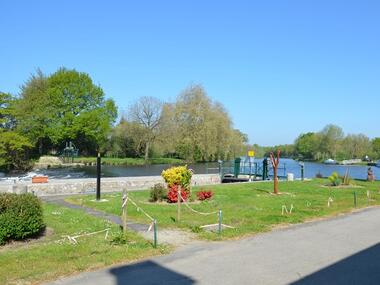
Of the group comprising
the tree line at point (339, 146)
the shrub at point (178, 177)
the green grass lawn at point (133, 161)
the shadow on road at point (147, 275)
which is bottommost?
the shadow on road at point (147, 275)

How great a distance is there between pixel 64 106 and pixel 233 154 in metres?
26.4

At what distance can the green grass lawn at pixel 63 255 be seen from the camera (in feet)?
24.3

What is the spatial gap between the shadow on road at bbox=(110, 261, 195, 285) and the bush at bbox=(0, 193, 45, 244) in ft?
11.1

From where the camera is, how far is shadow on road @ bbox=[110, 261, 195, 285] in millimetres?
6984

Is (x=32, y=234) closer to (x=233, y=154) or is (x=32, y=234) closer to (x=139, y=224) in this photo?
(x=139, y=224)

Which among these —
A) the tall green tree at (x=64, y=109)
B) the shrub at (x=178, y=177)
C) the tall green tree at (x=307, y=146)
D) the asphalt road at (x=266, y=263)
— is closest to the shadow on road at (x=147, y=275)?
the asphalt road at (x=266, y=263)

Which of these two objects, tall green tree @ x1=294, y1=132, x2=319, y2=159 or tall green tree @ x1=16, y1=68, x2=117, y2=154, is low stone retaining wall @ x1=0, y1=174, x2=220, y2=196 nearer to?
tall green tree @ x1=16, y1=68, x2=117, y2=154

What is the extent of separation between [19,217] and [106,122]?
53148mm

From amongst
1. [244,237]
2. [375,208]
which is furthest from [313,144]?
[244,237]

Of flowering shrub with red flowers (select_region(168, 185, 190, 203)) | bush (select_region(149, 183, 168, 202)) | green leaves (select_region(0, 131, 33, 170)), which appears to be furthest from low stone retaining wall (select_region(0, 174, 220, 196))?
green leaves (select_region(0, 131, 33, 170))

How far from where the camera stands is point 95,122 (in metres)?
60.1

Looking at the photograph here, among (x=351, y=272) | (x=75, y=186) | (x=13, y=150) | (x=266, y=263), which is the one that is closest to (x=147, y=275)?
(x=266, y=263)

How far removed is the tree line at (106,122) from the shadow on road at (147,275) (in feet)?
152

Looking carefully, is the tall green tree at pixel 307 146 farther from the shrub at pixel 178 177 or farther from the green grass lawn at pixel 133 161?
the shrub at pixel 178 177
